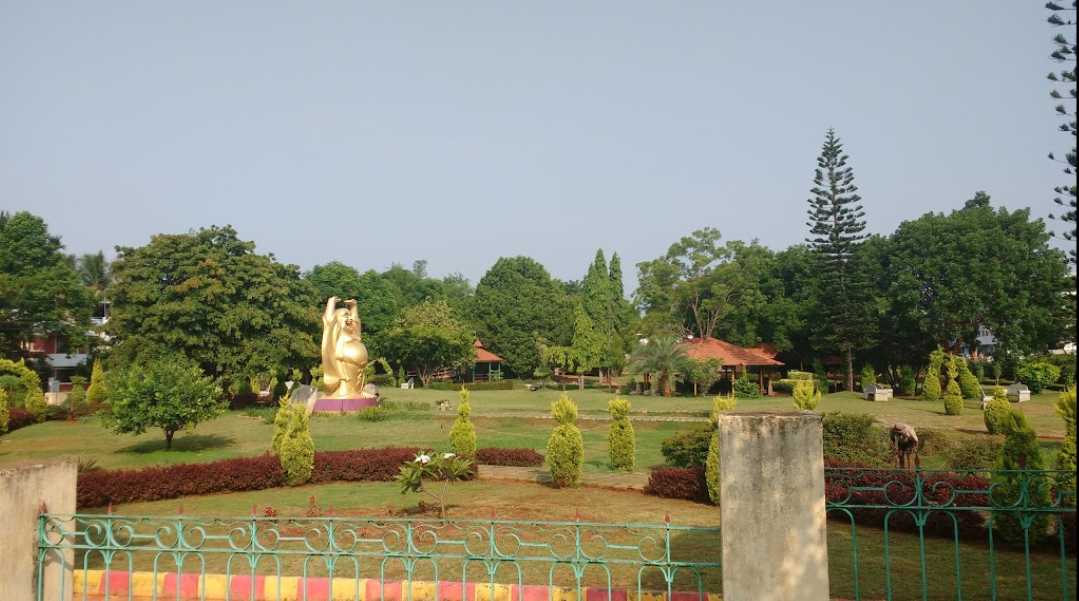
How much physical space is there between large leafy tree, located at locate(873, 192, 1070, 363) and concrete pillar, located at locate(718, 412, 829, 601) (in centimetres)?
3590

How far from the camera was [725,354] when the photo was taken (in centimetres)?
3903

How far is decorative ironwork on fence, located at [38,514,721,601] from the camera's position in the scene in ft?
17.1

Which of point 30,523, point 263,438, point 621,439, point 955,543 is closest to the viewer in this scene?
point 30,523

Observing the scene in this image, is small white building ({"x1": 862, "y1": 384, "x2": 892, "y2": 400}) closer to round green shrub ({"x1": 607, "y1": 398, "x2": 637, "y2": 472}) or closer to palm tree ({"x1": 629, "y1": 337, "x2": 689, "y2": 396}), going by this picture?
palm tree ({"x1": 629, "y1": 337, "x2": 689, "y2": 396})

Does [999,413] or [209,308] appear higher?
[209,308]

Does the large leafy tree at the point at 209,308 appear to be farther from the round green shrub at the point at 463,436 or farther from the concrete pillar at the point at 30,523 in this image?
the concrete pillar at the point at 30,523

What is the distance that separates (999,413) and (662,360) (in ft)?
74.8

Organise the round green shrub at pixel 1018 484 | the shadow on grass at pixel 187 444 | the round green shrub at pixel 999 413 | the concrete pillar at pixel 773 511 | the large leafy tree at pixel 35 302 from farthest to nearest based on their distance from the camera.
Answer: the large leafy tree at pixel 35 302, the shadow on grass at pixel 187 444, the round green shrub at pixel 999 413, the round green shrub at pixel 1018 484, the concrete pillar at pixel 773 511

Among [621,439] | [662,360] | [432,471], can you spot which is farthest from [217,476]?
[662,360]

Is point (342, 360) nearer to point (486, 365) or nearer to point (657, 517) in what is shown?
point (657, 517)

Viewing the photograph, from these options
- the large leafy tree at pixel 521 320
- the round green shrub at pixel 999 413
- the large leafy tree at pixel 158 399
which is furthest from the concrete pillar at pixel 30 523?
the large leafy tree at pixel 521 320

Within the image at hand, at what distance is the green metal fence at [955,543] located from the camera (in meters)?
7.34

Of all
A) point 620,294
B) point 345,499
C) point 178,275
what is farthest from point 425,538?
point 620,294

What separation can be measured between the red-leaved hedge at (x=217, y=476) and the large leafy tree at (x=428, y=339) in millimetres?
30309
